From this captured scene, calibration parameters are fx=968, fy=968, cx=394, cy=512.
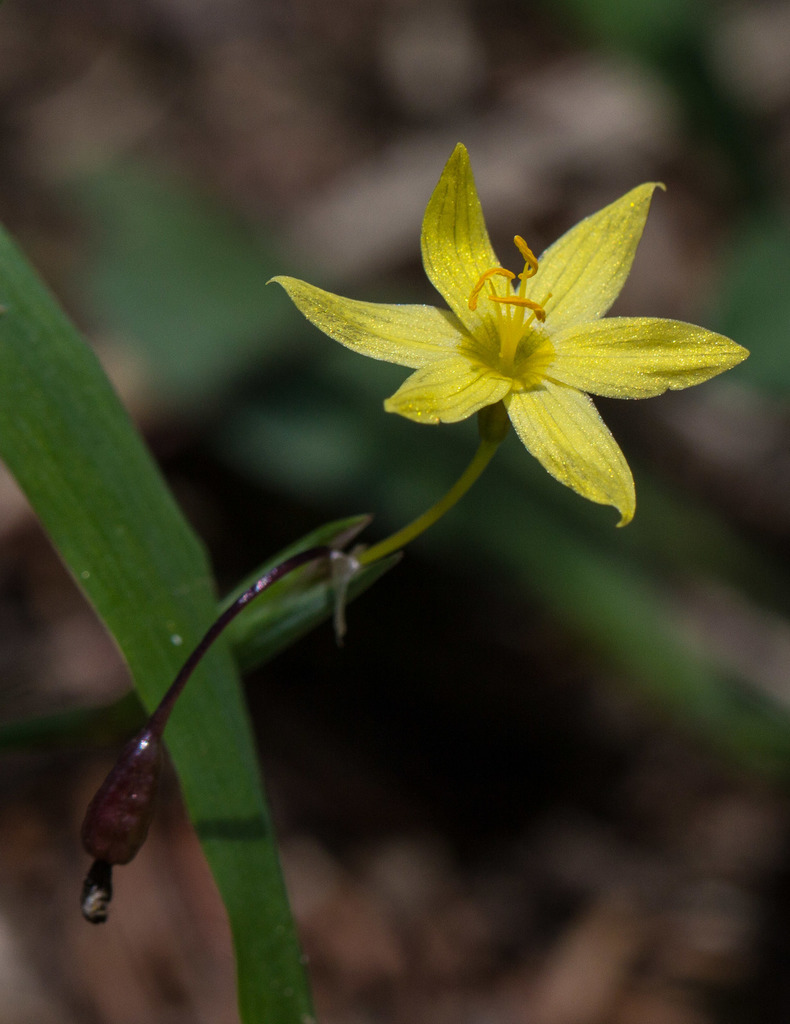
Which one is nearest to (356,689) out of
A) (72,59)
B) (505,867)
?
(505,867)

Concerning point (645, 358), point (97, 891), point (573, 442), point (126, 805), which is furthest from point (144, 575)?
point (645, 358)

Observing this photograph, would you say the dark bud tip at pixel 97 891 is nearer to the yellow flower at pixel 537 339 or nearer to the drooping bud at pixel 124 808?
the drooping bud at pixel 124 808

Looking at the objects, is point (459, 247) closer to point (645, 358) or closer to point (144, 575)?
point (645, 358)

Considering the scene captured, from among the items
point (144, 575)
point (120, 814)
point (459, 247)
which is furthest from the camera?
point (459, 247)

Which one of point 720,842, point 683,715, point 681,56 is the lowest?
point 720,842

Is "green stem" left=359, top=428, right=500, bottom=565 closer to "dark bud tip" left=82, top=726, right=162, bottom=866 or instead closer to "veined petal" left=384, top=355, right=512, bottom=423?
"veined petal" left=384, top=355, right=512, bottom=423

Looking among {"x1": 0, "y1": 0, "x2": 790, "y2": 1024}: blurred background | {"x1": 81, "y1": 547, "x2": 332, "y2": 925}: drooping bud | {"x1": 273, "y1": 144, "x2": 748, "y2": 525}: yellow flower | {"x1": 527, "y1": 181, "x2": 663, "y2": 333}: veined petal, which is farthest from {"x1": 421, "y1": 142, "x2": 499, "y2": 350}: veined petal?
{"x1": 0, "y1": 0, "x2": 790, "y2": 1024}: blurred background

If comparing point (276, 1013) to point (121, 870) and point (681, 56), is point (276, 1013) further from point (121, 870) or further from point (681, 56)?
point (681, 56)
